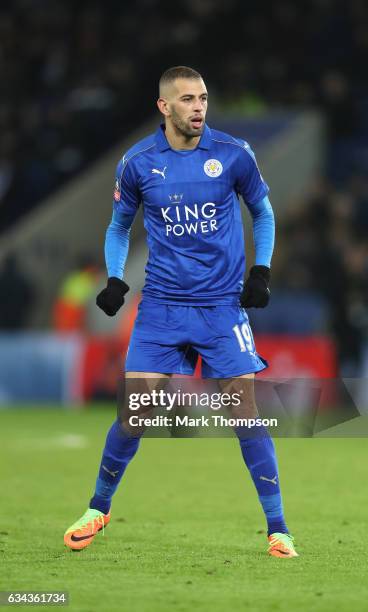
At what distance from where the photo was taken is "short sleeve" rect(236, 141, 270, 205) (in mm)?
6484

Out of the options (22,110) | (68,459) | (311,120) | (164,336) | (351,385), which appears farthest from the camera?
(22,110)

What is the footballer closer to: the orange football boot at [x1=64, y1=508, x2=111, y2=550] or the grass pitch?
the orange football boot at [x1=64, y1=508, x2=111, y2=550]

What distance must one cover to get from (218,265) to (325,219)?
10340 mm

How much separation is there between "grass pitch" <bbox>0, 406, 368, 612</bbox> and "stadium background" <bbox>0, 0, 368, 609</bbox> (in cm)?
312

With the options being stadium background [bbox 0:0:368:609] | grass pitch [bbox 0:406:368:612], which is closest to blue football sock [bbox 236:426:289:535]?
grass pitch [bbox 0:406:368:612]

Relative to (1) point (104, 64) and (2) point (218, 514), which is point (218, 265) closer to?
(2) point (218, 514)

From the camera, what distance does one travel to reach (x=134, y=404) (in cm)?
650

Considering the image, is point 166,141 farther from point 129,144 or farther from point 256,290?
point 129,144

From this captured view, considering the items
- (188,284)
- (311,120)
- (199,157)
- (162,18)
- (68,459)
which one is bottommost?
(68,459)

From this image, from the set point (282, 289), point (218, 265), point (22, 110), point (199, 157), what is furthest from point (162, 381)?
point (22, 110)

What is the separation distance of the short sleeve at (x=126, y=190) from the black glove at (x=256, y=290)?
65 cm

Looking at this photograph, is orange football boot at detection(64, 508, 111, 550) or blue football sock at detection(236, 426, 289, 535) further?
orange football boot at detection(64, 508, 111, 550)

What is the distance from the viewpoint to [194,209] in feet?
21.2

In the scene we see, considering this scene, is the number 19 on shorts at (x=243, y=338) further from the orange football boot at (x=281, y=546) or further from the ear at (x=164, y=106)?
the ear at (x=164, y=106)
